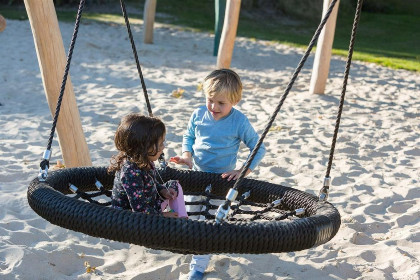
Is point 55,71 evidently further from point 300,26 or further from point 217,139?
point 300,26

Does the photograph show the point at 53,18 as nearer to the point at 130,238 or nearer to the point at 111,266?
the point at 111,266

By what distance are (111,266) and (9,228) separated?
0.68m

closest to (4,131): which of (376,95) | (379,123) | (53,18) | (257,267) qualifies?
(53,18)

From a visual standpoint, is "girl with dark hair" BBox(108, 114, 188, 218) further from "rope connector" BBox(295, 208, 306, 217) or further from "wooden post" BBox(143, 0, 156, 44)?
"wooden post" BBox(143, 0, 156, 44)

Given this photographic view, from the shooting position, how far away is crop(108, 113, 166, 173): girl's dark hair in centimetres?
239

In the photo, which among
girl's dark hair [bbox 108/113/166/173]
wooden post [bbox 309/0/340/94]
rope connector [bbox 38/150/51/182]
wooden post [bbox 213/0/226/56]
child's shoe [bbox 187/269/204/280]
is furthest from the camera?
wooden post [bbox 213/0/226/56]

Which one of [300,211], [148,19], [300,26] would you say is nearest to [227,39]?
[148,19]

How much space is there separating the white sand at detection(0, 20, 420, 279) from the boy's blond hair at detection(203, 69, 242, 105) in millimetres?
861

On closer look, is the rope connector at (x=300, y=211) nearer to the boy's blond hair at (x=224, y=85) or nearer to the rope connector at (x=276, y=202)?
the rope connector at (x=276, y=202)

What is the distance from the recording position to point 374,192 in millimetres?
4164

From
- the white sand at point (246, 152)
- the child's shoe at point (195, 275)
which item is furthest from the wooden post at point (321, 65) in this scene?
the child's shoe at point (195, 275)

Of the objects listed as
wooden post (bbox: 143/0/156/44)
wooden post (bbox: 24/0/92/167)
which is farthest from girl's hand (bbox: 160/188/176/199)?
wooden post (bbox: 143/0/156/44)

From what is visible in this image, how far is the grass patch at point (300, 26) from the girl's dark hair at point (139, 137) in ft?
22.9

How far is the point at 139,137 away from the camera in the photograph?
2393mm
